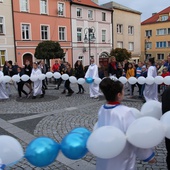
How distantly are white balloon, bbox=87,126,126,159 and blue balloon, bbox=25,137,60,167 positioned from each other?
0.41m

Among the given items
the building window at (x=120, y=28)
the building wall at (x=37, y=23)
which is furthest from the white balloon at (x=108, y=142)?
the building window at (x=120, y=28)

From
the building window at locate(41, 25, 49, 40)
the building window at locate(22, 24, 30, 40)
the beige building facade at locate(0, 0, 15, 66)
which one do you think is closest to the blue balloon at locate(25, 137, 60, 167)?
the beige building facade at locate(0, 0, 15, 66)

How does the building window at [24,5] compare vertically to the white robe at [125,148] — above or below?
above

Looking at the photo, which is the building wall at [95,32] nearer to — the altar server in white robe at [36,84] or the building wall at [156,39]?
the building wall at [156,39]

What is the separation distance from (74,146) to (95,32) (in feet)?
106

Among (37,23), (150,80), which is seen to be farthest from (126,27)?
(150,80)

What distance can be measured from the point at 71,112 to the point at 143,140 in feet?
18.1

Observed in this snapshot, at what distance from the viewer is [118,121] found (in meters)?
2.31

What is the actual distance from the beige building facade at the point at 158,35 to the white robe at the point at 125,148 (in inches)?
2007

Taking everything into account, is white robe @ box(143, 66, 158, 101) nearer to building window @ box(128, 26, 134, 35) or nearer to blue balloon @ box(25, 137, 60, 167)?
blue balloon @ box(25, 137, 60, 167)

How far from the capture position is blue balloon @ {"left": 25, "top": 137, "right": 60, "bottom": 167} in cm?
222

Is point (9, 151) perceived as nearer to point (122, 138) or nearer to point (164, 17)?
point (122, 138)

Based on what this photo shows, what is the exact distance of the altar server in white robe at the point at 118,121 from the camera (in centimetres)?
231

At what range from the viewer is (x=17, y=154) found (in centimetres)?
230
